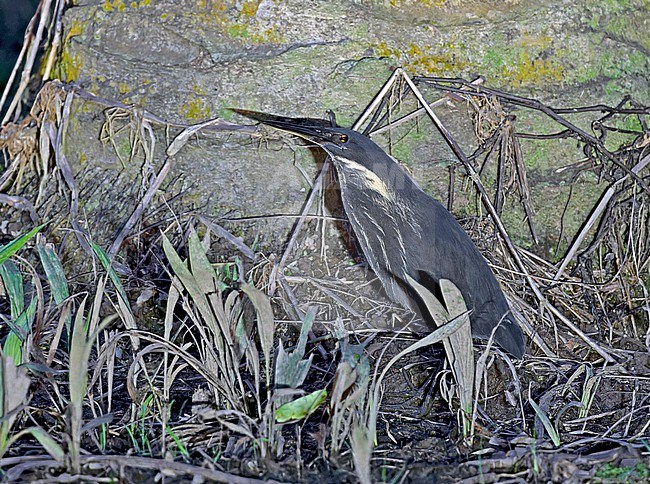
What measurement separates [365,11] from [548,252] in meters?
1.10

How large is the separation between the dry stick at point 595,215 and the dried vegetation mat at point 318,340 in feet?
0.04

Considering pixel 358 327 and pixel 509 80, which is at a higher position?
pixel 509 80

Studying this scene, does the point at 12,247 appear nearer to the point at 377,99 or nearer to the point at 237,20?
the point at 237,20

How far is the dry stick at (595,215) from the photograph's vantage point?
8.73ft

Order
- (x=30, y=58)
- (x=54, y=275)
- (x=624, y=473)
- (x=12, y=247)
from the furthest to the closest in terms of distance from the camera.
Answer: (x=30, y=58) < (x=54, y=275) < (x=12, y=247) < (x=624, y=473)

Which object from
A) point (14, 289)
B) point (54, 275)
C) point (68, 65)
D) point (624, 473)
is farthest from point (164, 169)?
point (624, 473)

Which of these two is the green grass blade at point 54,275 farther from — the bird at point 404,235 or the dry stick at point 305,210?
the bird at point 404,235

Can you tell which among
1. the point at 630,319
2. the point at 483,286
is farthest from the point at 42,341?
the point at 630,319

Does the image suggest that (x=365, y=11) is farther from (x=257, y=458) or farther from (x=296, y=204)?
(x=257, y=458)

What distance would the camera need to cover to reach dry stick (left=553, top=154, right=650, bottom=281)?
2.66 metres

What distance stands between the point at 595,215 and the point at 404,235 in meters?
0.74

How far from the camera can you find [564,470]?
1.43 metres

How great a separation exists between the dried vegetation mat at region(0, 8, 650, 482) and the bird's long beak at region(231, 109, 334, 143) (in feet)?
0.34

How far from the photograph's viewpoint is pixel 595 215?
2709mm
